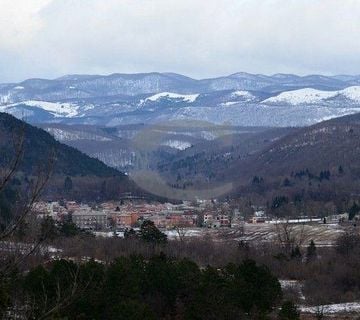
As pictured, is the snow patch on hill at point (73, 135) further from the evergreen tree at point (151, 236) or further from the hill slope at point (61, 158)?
the evergreen tree at point (151, 236)

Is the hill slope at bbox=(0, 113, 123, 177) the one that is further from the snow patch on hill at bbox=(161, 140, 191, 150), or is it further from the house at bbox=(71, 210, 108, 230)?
the snow patch on hill at bbox=(161, 140, 191, 150)

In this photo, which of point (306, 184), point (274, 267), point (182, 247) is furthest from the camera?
point (306, 184)

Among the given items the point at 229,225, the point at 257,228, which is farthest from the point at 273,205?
the point at 257,228

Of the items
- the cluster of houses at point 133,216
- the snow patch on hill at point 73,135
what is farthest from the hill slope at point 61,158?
the snow patch on hill at point 73,135

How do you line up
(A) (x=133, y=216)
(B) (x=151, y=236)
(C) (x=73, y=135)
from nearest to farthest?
1. (B) (x=151, y=236)
2. (A) (x=133, y=216)
3. (C) (x=73, y=135)

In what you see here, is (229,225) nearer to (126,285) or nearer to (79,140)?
(126,285)

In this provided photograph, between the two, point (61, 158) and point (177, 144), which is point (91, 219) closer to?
point (61, 158)

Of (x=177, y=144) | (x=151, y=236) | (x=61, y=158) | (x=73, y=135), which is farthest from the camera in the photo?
(x=177, y=144)

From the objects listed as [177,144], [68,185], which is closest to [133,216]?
[68,185]

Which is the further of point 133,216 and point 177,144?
point 177,144
